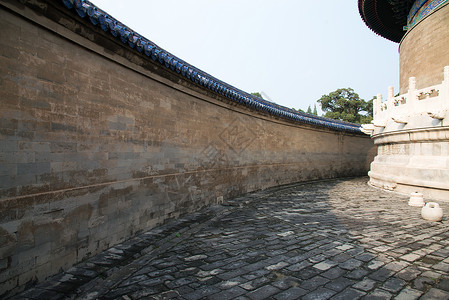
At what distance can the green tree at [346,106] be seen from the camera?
109 feet

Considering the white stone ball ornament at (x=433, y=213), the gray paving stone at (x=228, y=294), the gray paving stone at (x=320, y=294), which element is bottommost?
the gray paving stone at (x=228, y=294)

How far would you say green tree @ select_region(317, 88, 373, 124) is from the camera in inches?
1304

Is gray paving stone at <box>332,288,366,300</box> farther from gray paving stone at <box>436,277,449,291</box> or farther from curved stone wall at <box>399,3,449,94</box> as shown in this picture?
curved stone wall at <box>399,3,449,94</box>

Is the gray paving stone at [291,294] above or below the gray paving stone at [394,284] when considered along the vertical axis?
below

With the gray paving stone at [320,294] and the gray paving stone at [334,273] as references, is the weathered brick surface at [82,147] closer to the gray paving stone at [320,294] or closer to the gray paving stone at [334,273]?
the gray paving stone at [320,294]

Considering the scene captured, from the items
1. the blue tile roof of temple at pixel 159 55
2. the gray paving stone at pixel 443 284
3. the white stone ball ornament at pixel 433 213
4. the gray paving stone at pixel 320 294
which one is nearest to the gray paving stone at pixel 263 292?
the gray paving stone at pixel 320 294

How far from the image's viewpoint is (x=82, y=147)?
4.57 meters

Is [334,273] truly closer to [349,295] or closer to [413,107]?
[349,295]

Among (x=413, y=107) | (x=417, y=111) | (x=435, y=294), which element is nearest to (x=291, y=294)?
(x=435, y=294)

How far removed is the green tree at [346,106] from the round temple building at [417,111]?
18.7 metres

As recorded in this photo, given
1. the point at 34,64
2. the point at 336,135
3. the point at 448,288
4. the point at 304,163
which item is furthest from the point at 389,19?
the point at 34,64

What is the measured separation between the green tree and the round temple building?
18.7 m

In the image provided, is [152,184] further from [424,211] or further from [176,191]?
[424,211]

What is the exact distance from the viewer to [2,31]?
11.2 ft
